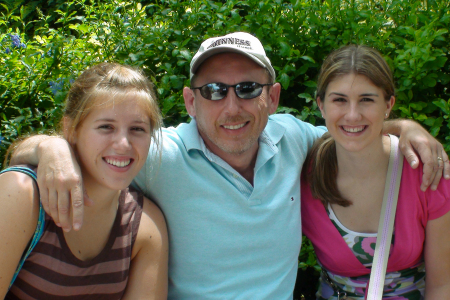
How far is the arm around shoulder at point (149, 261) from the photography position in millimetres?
2250

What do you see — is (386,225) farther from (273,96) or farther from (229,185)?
(273,96)

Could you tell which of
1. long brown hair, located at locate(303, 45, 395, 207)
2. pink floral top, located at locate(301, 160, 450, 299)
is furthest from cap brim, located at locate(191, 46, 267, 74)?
pink floral top, located at locate(301, 160, 450, 299)

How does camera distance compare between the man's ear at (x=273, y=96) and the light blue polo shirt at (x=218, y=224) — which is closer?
the light blue polo shirt at (x=218, y=224)

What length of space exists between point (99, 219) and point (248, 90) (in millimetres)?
1030

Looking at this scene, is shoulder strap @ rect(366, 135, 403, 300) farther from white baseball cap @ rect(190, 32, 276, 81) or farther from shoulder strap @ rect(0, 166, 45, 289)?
shoulder strap @ rect(0, 166, 45, 289)

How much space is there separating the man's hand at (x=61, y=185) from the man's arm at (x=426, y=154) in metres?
1.62

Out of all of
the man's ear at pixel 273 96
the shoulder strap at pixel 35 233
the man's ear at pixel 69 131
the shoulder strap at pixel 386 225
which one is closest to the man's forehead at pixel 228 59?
the man's ear at pixel 273 96

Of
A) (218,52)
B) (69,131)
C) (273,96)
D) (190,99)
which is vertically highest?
(218,52)

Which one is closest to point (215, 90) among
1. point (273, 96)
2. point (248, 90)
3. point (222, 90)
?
point (222, 90)

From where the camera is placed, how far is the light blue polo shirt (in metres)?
2.38

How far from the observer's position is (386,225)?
2424 millimetres

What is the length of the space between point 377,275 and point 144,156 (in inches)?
52.0

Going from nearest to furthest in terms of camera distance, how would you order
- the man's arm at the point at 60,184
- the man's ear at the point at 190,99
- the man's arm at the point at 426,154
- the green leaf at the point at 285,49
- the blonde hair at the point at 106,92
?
the man's arm at the point at 60,184 < the blonde hair at the point at 106,92 < the man's arm at the point at 426,154 < the man's ear at the point at 190,99 < the green leaf at the point at 285,49

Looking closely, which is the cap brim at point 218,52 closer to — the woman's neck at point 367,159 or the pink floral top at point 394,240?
the woman's neck at point 367,159
